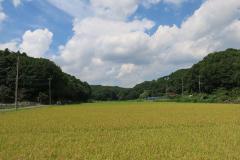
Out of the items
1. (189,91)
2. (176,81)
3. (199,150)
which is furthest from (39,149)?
(176,81)

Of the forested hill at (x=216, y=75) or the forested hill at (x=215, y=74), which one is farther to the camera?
the forested hill at (x=215, y=74)

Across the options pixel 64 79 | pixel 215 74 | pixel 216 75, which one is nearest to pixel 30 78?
pixel 64 79

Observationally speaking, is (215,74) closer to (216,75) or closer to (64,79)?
(216,75)

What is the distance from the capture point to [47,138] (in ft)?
58.4

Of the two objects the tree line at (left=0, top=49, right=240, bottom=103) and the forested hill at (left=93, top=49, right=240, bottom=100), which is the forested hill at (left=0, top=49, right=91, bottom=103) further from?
the forested hill at (left=93, top=49, right=240, bottom=100)

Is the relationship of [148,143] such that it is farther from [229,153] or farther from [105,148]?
[229,153]

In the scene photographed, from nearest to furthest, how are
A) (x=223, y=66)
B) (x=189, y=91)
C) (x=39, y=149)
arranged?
(x=39, y=149)
(x=223, y=66)
(x=189, y=91)

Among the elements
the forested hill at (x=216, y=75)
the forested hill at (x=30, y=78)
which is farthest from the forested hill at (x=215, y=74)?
the forested hill at (x=30, y=78)

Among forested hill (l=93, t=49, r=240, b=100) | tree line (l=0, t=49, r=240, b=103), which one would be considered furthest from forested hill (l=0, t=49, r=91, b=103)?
forested hill (l=93, t=49, r=240, b=100)

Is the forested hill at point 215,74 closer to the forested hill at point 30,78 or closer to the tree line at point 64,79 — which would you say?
the tree line at point 64,79

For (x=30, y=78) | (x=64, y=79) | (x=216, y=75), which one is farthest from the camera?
(x=216, y=75)

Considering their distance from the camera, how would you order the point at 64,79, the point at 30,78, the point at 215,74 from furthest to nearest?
the point at 215,74 → the point at 64,79 → the point at 30,78

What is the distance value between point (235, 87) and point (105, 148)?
116322 millimetres

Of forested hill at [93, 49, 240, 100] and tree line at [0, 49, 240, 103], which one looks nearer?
tree line at [0, 49, 240, 103]
